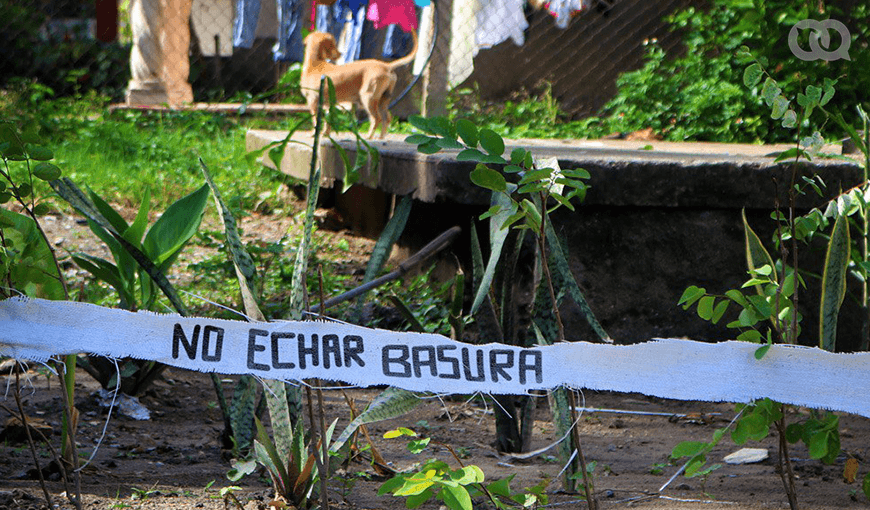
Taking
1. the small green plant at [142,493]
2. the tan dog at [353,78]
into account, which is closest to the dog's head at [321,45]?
the tan dog at [353,78]

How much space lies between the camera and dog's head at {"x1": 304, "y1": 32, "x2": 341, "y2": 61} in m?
4.62

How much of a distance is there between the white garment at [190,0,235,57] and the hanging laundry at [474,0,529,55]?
9.45ft

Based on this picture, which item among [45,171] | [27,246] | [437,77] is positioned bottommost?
[27,246]

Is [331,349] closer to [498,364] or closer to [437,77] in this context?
[498,364]

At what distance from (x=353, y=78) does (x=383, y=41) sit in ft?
10.5

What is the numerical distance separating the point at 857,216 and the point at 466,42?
4814mm

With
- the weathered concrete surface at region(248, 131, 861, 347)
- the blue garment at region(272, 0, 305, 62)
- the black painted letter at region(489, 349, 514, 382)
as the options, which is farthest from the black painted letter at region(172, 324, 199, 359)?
the blue garment at region(272, 0, 305, 62)

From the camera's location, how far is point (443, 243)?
2223mm

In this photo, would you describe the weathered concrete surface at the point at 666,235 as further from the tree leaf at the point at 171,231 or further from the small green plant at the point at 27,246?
the small green plant at the point at 27,246

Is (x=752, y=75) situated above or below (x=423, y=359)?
above

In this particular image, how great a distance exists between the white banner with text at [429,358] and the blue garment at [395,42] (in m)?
6.21

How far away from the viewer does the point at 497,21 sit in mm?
7387

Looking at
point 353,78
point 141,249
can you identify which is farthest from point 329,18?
point 141,249

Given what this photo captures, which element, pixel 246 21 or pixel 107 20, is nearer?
pixel 246 21
